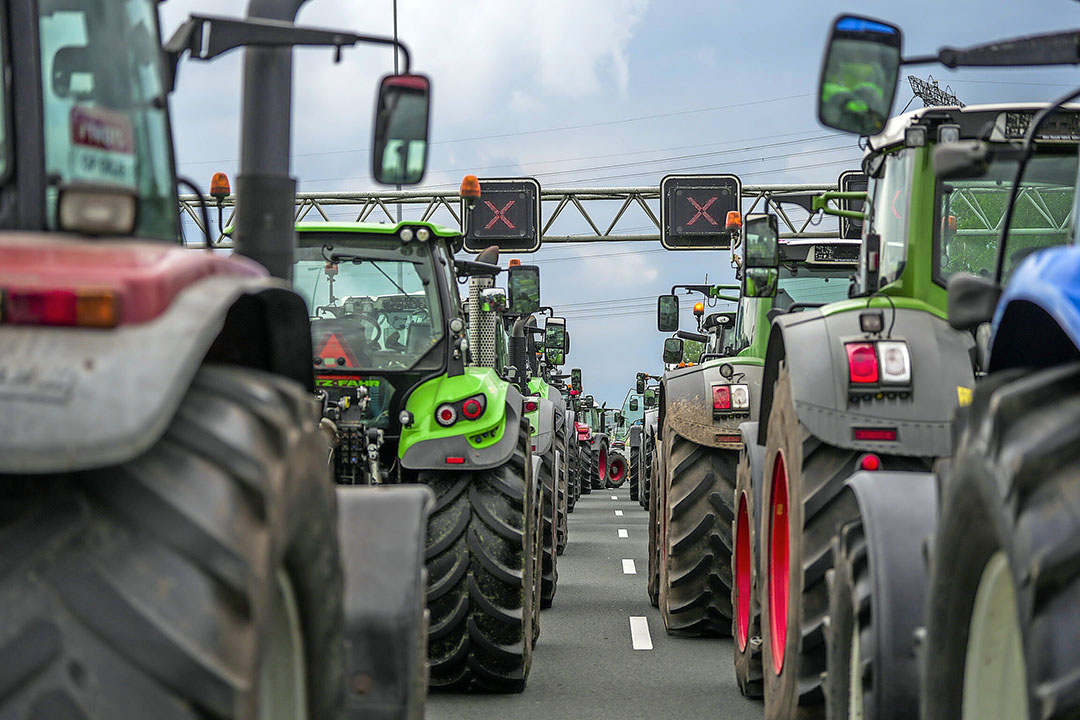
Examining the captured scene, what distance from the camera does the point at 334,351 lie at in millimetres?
8094

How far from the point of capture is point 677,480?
986cm

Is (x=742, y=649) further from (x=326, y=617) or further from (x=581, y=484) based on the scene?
(x=581, y=484)

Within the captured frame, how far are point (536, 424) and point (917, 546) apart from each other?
31.3 ft

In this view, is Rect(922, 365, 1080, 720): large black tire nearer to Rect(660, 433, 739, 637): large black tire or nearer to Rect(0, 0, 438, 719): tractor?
Rect(0, 0, 438, 719): tractor

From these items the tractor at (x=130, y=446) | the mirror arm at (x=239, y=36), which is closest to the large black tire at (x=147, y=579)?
the tractor at (x=130, y=446)

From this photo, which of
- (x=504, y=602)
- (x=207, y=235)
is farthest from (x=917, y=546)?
(x=504, y=602)

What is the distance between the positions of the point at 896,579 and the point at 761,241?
371cm

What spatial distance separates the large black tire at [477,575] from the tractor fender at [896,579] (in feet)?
11.9

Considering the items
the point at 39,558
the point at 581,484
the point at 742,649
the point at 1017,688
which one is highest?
the point at 39,558

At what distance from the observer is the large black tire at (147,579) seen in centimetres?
210

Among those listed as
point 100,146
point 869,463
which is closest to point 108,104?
point 100,146

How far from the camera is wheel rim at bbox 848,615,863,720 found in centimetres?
426

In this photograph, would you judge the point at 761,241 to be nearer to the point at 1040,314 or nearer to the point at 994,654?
the point at 1040,314

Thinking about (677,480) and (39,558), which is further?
(677,480)
